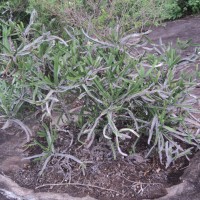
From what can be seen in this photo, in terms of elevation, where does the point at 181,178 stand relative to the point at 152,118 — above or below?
below

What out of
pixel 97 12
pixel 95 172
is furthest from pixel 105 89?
pixel 97 12

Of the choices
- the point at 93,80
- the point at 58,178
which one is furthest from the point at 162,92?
the point at 58,178

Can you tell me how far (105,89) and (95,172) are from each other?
460mm

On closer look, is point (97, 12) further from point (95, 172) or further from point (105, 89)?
point (95, 172)

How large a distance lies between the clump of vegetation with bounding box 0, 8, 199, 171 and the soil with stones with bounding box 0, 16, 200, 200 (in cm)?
7

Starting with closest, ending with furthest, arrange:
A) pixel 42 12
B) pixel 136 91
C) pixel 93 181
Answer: pixel 136 91 → pixel 93 181 → pixel 42 12

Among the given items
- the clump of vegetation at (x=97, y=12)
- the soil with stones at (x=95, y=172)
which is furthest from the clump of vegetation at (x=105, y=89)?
the clump of vegetation at (x=97, y=12)

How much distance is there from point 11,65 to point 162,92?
0.76 meters

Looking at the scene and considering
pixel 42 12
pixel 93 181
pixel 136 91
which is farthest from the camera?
pixel 42 12

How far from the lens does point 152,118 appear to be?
6.88ft

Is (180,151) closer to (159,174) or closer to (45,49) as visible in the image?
(159,174)

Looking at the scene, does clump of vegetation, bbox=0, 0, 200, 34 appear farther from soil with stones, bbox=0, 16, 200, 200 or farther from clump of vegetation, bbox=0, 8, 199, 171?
Result: soil with stones, bbox=0, 16, 200, 200

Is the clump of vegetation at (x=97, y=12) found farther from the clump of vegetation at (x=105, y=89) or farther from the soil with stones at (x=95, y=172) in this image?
the soil with stones at (x=95, y=172)

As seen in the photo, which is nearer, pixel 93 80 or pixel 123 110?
pixel 93 80
